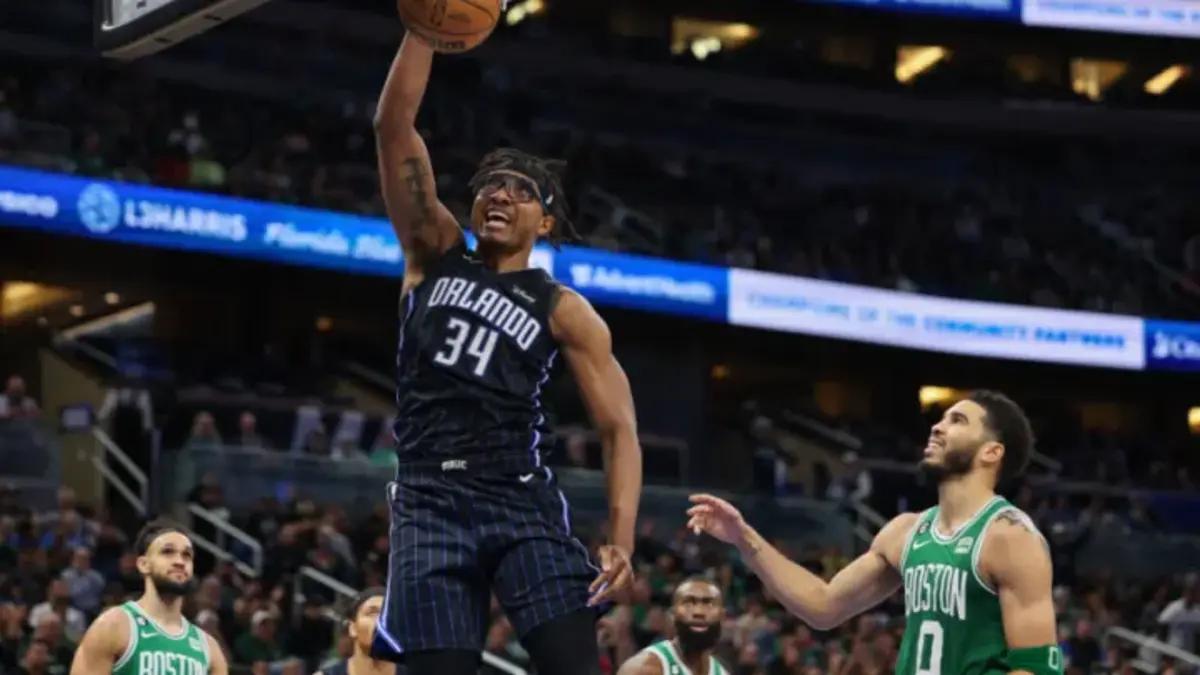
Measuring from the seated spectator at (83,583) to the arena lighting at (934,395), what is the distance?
19090 millimetres

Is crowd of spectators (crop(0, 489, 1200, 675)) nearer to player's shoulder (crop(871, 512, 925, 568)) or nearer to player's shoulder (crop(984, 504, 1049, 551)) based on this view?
player's shoulder (crop(871, 512, 925, 568))

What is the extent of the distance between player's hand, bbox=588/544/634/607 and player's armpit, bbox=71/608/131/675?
4.05 metres

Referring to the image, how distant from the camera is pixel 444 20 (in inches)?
221

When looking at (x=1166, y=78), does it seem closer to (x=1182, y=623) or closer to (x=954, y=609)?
(x=1182, y=623)

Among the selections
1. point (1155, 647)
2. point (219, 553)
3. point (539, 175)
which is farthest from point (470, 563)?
point (1155, 647)

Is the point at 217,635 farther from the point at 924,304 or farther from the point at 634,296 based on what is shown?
the point at 924,304

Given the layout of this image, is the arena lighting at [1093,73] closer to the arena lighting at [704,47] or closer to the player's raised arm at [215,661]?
the arena lighting at [704,47]

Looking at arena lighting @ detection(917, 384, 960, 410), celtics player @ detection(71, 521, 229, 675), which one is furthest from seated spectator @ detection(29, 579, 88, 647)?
arena lighting @ detection(917, 384, 960, 410)

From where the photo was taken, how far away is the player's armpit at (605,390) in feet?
18.5

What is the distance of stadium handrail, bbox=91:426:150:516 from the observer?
18688 millimetres

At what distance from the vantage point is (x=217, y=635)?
14.3 meters

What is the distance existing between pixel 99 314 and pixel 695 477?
→ 810cm

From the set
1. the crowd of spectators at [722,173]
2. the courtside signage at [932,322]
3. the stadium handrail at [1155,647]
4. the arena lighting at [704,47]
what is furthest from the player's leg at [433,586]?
the arena lighting at [704,47]

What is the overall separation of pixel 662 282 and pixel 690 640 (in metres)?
17.0
